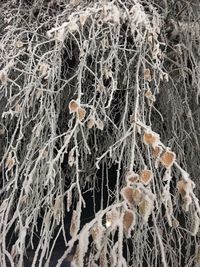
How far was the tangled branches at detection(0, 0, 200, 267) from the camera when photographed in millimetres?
706

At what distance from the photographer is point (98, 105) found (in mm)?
792

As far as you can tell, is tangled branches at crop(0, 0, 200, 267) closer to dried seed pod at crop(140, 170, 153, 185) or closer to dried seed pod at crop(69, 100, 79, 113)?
dried seed pod at crop(69, 100, 79, 113)

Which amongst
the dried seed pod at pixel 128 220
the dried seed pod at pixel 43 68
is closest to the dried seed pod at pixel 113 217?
the dried seed pod at pixel 128 220

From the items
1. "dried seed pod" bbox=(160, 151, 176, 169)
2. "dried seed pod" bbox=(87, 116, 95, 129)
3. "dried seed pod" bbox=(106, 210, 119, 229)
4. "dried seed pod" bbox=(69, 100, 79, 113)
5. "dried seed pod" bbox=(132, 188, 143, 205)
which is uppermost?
"dried seed pod" bbox=(69, 100, 79, 113)

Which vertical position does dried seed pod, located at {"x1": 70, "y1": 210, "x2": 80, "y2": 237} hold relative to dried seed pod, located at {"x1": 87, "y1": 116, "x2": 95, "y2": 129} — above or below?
below

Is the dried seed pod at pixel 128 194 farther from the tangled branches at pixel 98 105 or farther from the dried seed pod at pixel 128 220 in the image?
the tangled branches at pixel 98 105

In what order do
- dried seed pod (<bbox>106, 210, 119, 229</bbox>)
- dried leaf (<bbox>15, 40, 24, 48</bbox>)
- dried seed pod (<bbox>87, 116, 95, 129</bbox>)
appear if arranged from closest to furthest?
1. dried seed pod (<bbox>106, 210, 119, 229</bbox>)
2. dried seed pod (<bbox>87, 116, 95, 129</bbox>)
3. dried leaf (<bbox>15, 40, 24, 48</bbox>)

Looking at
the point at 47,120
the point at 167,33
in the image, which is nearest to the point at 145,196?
the point at 47,120

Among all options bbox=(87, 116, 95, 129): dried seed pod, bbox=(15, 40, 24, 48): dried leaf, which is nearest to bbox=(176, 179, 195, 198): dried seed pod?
bbox=(87, 116, 95, 129): dried seed pod

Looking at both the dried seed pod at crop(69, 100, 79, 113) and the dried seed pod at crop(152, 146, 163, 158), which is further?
the dried seed pod at crop(69, 100, 79, 113)

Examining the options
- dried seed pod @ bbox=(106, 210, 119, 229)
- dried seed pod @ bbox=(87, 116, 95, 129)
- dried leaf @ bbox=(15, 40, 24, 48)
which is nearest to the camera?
dried seed pod @ bbox=(106, 210, 119, 229)

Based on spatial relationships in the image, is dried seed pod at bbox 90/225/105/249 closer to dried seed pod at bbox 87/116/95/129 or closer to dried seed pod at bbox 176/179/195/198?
dried seed pod at bbox 176/179/195/198

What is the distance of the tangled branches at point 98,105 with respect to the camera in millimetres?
706

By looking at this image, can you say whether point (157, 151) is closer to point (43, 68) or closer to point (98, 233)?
point (98, 233)
